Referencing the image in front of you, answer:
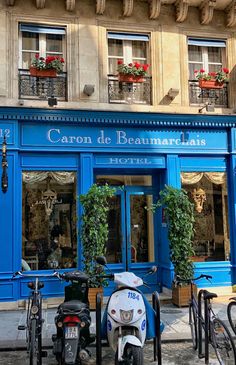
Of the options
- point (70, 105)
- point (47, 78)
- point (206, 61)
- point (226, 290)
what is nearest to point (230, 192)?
point (226, 290)

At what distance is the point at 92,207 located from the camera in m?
8.69

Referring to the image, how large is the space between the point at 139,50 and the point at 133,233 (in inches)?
181

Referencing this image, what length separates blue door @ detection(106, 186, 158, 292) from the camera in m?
10.1

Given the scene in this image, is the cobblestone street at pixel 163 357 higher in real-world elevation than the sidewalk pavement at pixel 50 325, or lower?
lower

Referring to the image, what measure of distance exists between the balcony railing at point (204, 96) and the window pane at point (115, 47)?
1.94m

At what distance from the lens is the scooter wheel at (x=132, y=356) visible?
4652 mm

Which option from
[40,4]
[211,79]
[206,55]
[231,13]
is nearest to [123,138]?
[211,79]

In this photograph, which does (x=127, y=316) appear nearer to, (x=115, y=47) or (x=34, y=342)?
(x=34, y=342)

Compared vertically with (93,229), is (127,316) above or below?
below

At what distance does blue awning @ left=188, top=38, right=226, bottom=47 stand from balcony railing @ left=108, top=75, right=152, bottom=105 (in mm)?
1576

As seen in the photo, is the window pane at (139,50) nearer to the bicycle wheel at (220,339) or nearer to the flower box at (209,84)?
the flower box at (209,84)

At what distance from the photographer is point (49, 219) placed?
968 centimetres

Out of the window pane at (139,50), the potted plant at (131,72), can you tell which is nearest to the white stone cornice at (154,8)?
the window pane at (139,50)

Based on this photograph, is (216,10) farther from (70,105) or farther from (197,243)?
(197,243)
